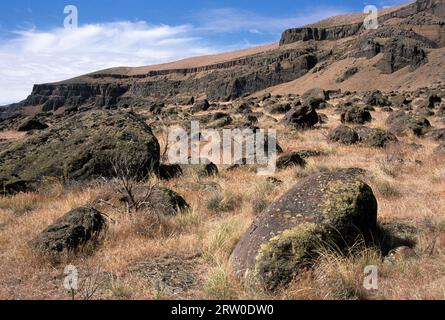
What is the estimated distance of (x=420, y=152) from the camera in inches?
559

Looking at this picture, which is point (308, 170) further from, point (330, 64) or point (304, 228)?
point (330, 64)

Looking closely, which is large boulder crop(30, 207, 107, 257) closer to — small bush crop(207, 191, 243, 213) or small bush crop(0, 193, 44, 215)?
small bush crop(207, 191, 243, 213)

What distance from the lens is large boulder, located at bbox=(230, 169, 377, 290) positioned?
4.85m

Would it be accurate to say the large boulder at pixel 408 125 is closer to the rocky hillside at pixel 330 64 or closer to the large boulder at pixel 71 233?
the large boulder at pixel 71 233

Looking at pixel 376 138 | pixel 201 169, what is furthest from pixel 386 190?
pixel 376 138

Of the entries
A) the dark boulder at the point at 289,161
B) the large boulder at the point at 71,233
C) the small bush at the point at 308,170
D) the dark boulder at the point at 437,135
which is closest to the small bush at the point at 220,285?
the large boulder at the point at 71,233

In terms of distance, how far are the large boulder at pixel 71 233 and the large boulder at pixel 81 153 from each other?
3709 mm

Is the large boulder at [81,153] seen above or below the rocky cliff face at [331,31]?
below

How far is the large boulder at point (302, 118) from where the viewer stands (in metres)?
22.3

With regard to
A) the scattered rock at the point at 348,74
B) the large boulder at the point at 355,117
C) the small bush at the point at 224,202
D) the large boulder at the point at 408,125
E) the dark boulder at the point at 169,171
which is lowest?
the small bush at the point at 224,202

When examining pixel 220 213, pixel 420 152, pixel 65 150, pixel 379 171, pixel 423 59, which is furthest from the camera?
pixel 423 59
